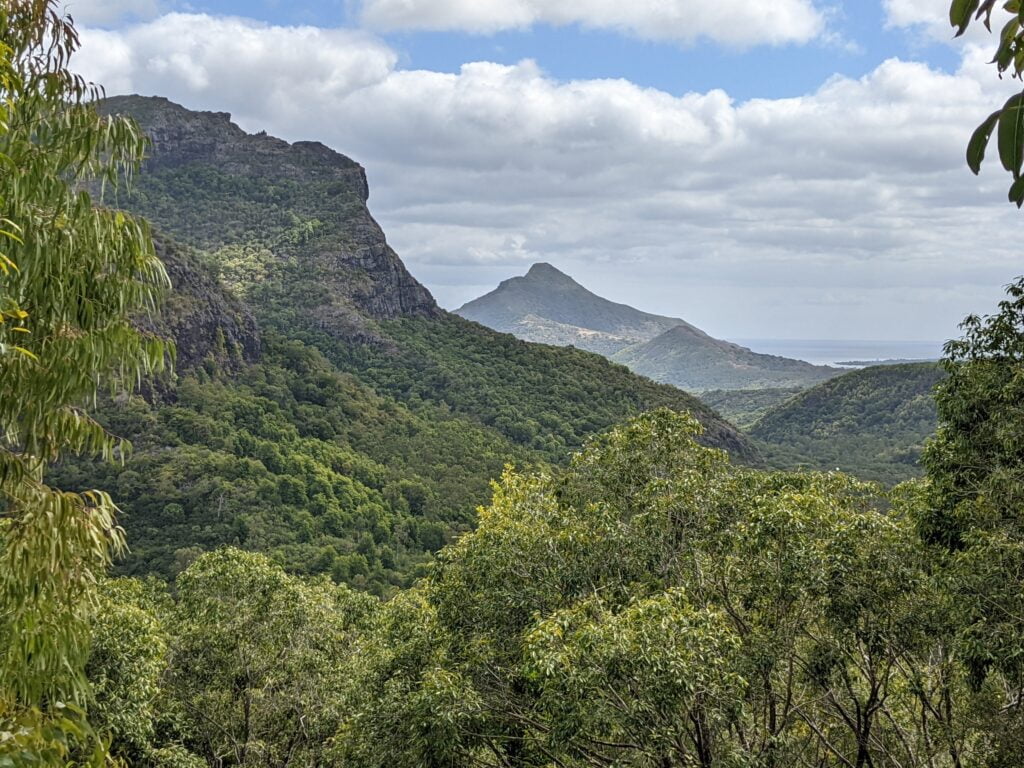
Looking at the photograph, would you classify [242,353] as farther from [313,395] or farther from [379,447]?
[379,447]

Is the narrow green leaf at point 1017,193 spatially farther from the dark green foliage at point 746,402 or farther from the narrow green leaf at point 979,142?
the dark green foliage at point 746,402

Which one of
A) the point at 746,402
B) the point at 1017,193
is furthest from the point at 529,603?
the point at 746,402

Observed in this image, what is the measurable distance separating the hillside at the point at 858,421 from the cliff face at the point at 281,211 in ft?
202

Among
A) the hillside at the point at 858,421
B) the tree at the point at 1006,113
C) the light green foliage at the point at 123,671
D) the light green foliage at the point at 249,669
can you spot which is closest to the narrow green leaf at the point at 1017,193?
the tree at the point at 1006,113

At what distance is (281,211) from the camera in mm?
124750

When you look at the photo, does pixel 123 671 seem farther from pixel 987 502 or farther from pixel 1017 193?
pixel 1017 193

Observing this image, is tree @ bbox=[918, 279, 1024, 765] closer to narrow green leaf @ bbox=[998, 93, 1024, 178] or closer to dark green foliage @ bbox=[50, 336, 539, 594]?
narrow green leaf @ bbox=[998, 93, 1024, 178]

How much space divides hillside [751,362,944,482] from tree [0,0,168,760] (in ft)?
292

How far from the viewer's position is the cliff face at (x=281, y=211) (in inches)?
4087

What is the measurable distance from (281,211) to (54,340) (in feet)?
430

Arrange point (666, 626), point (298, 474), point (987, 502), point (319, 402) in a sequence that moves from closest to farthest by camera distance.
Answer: point (666, 626), point (987, 502), point (298, 474), point (319, 402)

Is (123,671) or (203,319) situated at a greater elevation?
(203,319)

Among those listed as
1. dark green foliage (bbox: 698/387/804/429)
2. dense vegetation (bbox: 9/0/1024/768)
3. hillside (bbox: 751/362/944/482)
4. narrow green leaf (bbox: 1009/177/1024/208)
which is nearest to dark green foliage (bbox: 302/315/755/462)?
hillside (bbox: 751/362/944/482)

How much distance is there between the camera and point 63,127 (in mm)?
3682
